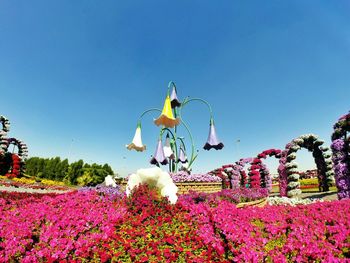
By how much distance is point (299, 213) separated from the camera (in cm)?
507

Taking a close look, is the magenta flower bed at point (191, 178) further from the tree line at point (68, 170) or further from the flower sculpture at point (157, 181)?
the tree line at point (68, 170)

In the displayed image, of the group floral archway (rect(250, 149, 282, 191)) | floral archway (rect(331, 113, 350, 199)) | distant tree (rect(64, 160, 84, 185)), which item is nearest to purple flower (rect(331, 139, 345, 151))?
floral archway (rect(331, 113, 350, 199))

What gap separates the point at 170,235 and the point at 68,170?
3082 centimetres

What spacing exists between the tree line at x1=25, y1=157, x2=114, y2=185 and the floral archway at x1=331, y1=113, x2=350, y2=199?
24143 mm

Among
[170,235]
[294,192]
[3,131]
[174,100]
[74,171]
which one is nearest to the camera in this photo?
[170,235]

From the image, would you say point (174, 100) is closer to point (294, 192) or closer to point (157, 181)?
point (294, 192)

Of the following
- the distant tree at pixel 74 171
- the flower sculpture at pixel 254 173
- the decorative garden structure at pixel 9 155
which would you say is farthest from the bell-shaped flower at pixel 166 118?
the distant tree at pixel 74 171

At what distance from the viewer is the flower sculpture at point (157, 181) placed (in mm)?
5590

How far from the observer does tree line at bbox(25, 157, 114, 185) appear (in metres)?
29.3

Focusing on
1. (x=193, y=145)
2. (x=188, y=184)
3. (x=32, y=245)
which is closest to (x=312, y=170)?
(x=193, y=145)

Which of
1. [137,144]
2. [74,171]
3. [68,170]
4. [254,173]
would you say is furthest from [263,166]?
[68,170]

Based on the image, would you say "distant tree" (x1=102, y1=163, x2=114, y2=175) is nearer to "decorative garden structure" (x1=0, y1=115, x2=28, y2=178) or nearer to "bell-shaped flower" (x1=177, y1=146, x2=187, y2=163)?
"decorative garden structure" (x1=0, y1=115, x2=28, y2=178)

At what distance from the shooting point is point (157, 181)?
575 centimetres

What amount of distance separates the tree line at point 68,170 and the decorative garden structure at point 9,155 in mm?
5813
